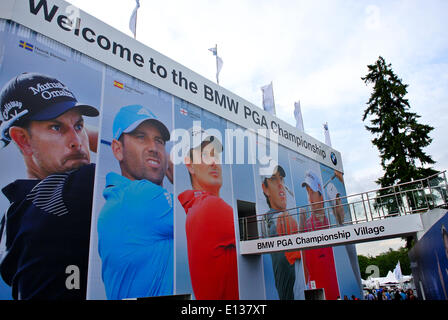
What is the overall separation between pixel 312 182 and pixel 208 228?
952 centimetres

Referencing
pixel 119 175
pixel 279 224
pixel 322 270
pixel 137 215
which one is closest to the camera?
pixel 119 175

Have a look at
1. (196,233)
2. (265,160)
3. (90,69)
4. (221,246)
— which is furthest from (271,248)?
(90,69)

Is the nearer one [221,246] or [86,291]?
[86,291]

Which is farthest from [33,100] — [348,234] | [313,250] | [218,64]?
[313,250]

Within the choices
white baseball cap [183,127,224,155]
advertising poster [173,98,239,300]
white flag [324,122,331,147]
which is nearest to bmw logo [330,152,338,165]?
white flag [324,122,331,147]

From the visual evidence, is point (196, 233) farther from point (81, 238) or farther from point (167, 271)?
point (81, 238)

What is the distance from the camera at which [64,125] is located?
29.7 ft

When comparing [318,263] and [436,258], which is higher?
[318,263]

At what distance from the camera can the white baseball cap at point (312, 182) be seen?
19.6m

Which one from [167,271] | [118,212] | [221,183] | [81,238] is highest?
[221,183]

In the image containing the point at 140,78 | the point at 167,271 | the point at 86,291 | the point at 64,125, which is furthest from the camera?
the point at 140,78

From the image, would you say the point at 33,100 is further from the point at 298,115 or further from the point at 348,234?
the point at 298,115

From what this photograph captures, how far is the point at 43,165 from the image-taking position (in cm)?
841
